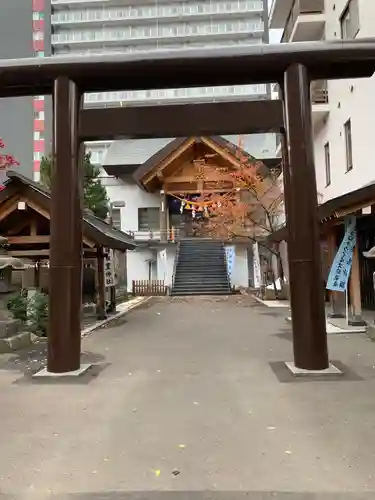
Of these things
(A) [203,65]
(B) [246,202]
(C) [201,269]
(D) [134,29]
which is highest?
(D) [134,29]

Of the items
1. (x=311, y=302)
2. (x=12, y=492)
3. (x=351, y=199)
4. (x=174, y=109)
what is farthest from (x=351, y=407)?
(x=351, y=199)

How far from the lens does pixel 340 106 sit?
17953 millimetres

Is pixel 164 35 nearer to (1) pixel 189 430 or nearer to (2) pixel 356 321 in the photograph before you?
(2) pixel 356 321

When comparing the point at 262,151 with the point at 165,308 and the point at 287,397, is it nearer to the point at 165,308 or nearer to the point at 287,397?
the point at 165,308

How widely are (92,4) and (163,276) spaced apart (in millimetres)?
57172

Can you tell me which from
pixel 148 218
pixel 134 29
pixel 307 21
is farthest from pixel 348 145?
pixel 134 29

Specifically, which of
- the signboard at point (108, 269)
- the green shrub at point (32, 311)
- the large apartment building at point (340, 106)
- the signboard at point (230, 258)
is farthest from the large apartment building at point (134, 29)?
the green shrub at point (32, 311)

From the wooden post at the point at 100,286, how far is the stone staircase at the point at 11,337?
517 cm

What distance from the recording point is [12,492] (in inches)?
143

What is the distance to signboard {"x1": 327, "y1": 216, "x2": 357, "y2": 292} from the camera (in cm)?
1172

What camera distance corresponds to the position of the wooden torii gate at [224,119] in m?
7.30

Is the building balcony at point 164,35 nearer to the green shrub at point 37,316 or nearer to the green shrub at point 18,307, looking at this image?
the green shrub at point 37,316

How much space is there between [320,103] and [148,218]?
608 inches

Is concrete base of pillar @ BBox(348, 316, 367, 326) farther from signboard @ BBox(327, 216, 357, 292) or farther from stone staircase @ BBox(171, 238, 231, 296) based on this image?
stone staircase @ BBox(171, 238, 231, 296)
